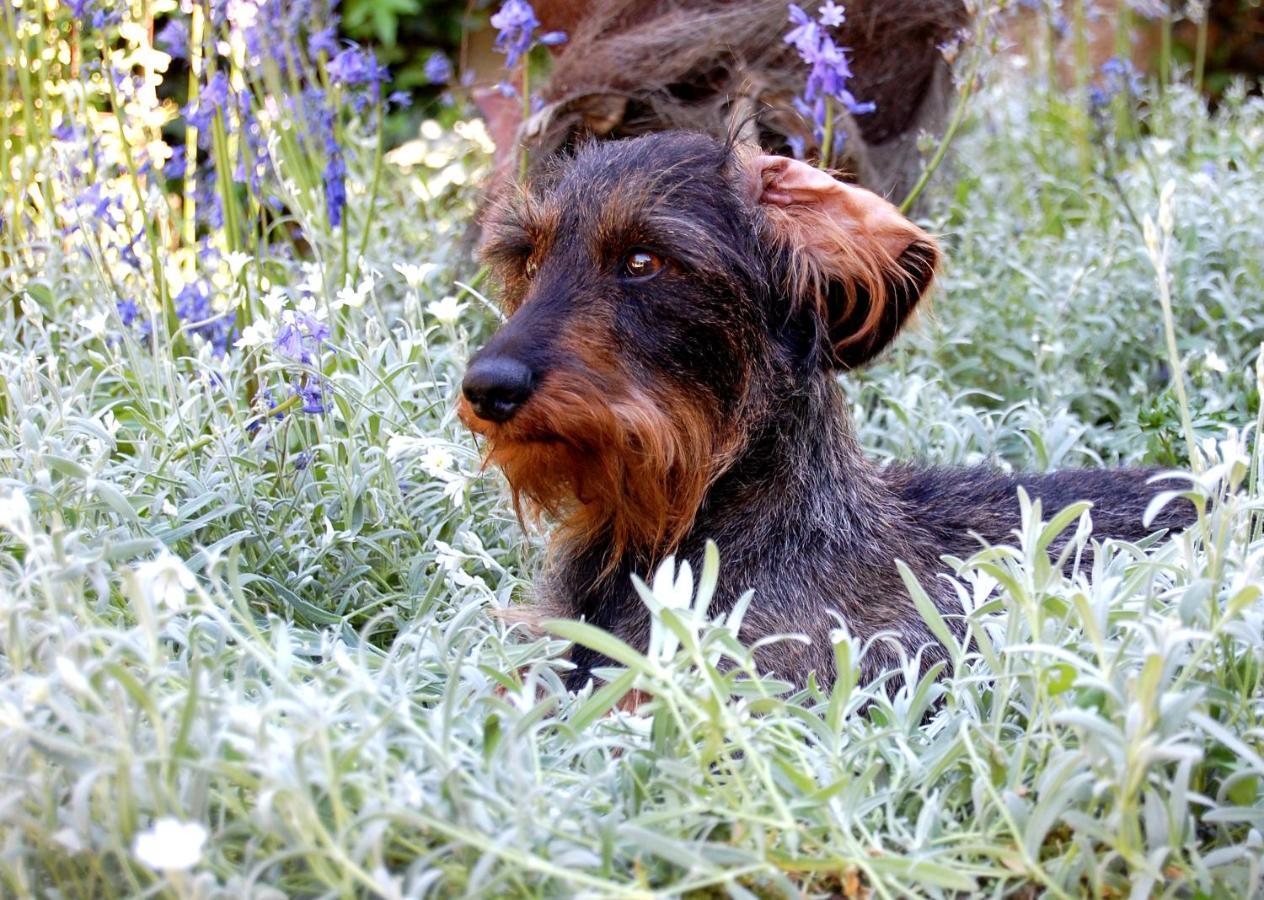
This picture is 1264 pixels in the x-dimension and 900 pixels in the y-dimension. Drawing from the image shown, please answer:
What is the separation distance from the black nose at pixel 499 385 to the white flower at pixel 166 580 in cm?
80

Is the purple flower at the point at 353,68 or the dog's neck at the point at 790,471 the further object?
the purple flower at the point at 353,68

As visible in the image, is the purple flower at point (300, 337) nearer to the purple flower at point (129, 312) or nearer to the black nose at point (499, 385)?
the black nose at point (499, 385)

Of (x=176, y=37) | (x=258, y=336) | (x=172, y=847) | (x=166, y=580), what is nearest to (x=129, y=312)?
(x=176, y=37)

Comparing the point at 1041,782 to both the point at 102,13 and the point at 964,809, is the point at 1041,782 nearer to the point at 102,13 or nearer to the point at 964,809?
the point at 964,809

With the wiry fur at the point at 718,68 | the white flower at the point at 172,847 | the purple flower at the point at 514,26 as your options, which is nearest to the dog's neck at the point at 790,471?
the white flower at the point at 172,847

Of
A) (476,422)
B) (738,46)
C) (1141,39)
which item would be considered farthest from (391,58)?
(476,422)

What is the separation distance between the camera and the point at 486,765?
1.83 metres

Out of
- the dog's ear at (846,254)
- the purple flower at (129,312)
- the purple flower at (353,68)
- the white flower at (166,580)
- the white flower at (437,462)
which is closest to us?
the white flower at (166,580)

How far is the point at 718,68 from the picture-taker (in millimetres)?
5129

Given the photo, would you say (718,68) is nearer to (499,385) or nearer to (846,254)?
(846,254)

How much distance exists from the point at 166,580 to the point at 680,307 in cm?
123

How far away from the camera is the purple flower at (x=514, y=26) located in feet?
12.8

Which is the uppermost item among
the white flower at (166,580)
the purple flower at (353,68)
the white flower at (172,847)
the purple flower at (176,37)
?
the purple flower at (176,37)

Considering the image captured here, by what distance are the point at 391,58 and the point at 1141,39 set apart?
5138mm
